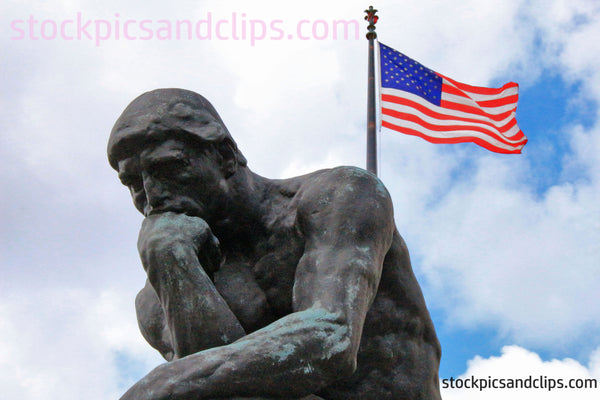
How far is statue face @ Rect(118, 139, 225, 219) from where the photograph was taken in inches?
218

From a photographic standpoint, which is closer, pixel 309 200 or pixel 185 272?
pixel 185 272

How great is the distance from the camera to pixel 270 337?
4.73m

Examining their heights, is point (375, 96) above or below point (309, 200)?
above

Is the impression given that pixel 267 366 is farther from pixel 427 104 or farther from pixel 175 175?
pixel 427 104

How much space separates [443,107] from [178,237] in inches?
345

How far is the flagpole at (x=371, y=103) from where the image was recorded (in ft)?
38.6

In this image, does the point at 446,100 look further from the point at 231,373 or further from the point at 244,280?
the point at 231,373

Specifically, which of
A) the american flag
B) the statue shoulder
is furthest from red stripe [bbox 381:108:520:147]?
the statue shoulder

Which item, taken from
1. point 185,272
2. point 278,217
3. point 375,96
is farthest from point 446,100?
point 185,272

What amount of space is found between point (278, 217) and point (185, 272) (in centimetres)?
91

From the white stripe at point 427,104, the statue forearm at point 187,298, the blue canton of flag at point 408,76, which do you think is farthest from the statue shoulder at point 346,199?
the blue canton of flag at point 408,76

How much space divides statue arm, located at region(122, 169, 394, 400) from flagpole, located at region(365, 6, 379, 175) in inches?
223

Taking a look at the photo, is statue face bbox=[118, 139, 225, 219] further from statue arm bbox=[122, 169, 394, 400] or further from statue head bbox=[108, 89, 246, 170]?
statue arm bbox=[122, 169, 394, 400]

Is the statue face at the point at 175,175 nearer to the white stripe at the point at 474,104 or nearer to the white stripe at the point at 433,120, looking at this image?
the white stripe at the point at 433,120
